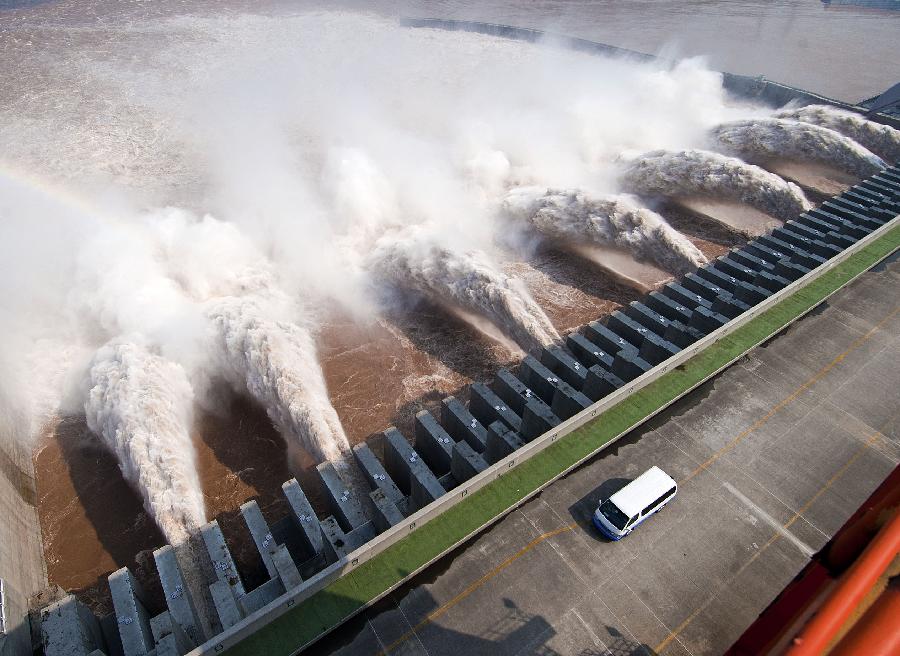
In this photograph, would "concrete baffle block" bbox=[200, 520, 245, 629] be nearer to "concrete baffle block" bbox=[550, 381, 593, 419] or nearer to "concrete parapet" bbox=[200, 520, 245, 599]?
"concrete parapet" bbox=[200, 520, 245, 599]

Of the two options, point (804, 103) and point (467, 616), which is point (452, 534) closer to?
point (467, 616)

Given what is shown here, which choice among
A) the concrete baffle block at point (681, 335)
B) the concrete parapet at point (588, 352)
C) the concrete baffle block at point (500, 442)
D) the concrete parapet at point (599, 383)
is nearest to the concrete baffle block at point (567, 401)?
the concrete parapet at point (599, 383)

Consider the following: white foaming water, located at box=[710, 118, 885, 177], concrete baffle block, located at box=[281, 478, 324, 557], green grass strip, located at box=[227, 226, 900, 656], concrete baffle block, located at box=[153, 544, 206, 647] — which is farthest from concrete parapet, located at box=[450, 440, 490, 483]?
white foaming water, located at box=[710, 118, 885, 177]

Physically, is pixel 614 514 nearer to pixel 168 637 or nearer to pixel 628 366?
pixel 628 366

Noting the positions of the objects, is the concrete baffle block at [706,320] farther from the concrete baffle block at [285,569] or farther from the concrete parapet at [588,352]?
the concrete baffle block at [285,569]

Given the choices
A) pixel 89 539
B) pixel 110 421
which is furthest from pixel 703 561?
pixel 110 421

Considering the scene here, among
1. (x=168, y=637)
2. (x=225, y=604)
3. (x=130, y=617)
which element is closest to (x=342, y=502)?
(x=225, y=604)
